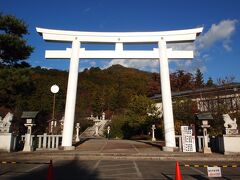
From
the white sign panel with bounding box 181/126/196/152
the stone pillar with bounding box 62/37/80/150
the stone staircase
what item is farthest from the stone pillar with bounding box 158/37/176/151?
the stone staircase

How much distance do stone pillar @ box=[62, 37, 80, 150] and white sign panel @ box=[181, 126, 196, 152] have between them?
6.30 m

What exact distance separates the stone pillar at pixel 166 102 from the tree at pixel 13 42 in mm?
8397

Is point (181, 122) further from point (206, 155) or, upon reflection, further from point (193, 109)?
point (206, 155)

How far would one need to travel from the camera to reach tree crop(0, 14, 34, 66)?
51.0 feet

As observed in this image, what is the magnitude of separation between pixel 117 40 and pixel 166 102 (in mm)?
4821

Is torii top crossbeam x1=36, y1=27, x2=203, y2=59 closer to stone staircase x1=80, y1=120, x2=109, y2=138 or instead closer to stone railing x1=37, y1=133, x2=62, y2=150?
stone railing x1=37, y1=133, x2=62, y2=150

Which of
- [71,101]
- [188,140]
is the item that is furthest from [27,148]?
[188,140]

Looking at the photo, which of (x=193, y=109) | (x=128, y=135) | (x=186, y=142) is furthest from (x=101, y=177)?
(x=128, y=135)

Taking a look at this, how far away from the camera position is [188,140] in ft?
45.6

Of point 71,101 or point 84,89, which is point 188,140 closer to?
point 71,101

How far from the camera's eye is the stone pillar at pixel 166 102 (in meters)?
14.0

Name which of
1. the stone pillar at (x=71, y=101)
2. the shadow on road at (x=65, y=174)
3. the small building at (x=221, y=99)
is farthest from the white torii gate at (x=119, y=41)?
the small building at (x=221, y=99)

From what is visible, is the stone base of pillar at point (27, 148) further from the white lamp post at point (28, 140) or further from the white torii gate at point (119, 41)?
the white torii gate at point (119, 41)

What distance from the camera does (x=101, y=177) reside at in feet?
23.9
